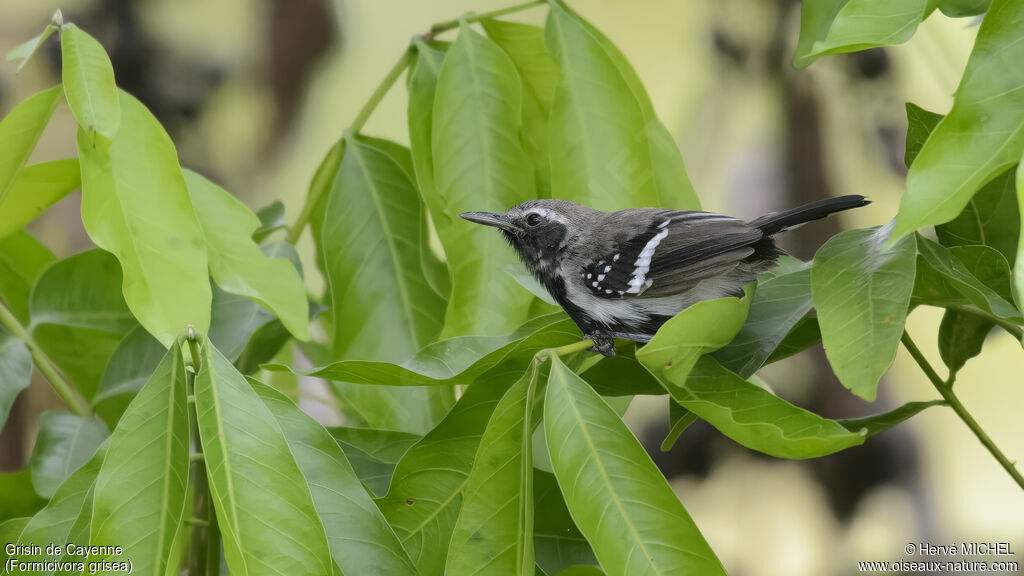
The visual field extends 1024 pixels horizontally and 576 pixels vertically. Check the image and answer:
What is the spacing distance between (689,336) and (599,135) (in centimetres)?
22

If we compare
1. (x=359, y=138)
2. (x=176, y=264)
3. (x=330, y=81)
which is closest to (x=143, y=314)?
(x=176, y=264)

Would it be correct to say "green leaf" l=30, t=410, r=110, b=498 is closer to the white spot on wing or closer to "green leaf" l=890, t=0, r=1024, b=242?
the white spot on wing

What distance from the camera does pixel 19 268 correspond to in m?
0.69

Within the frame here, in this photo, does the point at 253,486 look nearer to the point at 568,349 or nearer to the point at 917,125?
the point at 568,349

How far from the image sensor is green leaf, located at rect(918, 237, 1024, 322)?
1.26ft

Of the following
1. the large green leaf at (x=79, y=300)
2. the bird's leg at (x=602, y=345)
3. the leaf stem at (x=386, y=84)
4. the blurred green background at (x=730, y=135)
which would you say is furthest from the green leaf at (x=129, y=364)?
the blurred green background at (x=730, y=135)

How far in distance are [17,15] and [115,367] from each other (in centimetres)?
84

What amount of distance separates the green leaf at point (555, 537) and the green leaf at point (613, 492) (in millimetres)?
135

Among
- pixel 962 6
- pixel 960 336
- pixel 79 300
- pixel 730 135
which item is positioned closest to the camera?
pixel 962 6

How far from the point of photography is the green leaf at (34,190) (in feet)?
1.79

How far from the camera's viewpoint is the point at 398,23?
1261mm

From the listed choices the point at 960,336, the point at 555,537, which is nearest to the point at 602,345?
the point at 555,537

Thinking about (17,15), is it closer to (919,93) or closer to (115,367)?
(115,367)

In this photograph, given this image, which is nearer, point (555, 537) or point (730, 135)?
point (555, 537)
